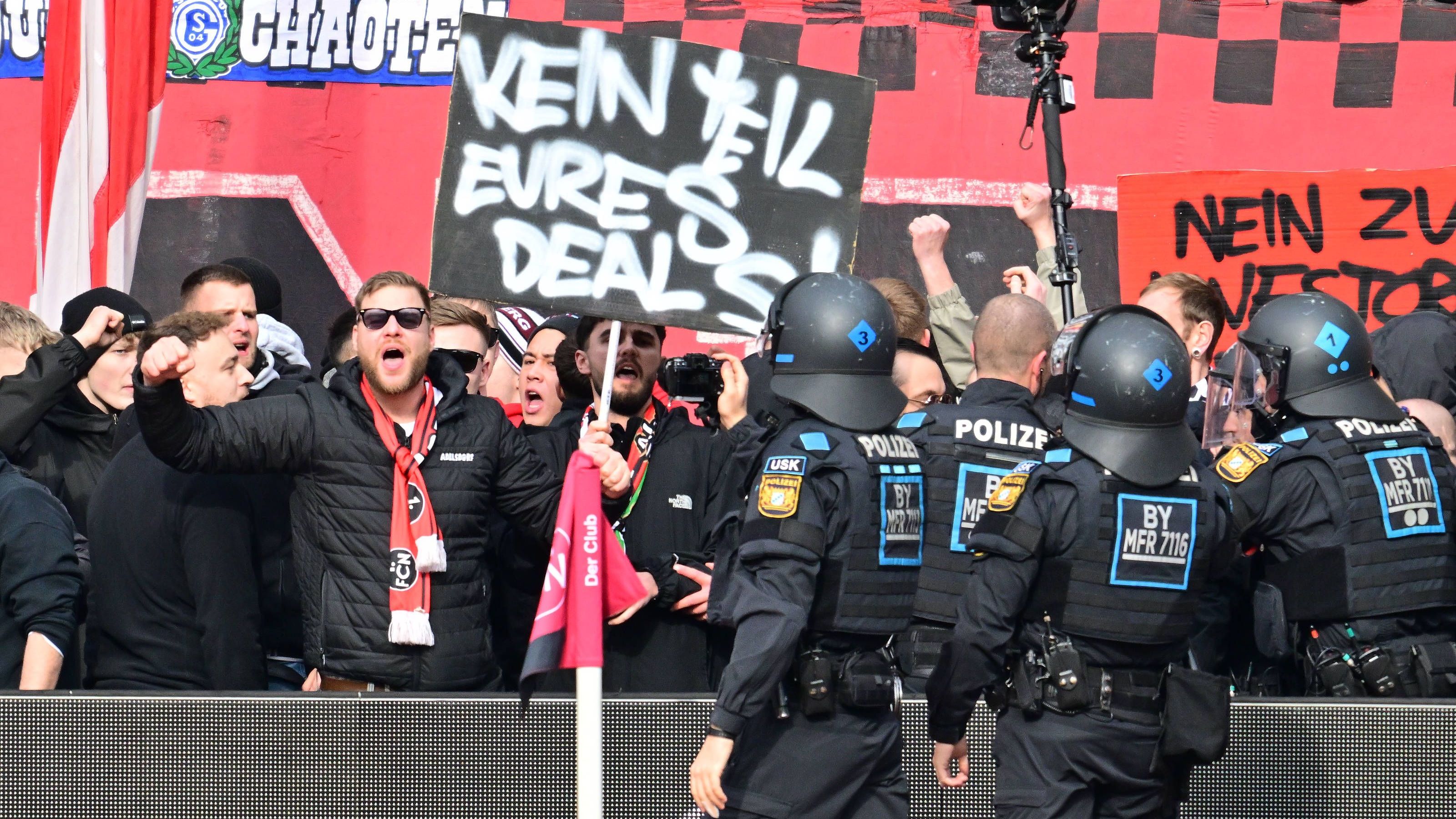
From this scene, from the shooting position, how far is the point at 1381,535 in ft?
14.4

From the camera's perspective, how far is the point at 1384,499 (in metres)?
4.41

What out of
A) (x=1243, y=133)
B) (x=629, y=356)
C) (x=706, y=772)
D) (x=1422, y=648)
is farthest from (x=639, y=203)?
(x=1243, y=133)

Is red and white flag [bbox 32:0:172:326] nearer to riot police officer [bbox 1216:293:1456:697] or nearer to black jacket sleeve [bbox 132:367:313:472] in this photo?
black jacket sleeve [bbox 132:367:313:472]

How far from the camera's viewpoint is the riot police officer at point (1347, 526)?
4.41 meters

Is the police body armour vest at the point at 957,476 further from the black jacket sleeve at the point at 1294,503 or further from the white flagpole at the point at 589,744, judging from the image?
the white flagpole at the point at 589,744

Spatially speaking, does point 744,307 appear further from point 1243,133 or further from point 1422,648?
point 1243,133

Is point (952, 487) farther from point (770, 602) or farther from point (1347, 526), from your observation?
point (770, 602)

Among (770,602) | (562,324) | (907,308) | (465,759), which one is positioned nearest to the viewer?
(770,602)

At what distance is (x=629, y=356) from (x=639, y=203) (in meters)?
0.88

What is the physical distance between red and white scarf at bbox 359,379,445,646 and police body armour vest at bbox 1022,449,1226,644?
1743mm

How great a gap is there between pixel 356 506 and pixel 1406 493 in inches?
120

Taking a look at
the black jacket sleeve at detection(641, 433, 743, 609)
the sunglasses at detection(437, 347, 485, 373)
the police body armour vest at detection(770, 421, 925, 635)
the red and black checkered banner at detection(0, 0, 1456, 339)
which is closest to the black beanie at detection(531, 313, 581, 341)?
the sunglasses at detection(437, 347, 485, 373)

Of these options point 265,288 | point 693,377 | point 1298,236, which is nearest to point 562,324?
point 265,288

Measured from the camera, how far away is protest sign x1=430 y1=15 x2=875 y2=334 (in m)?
4.32
